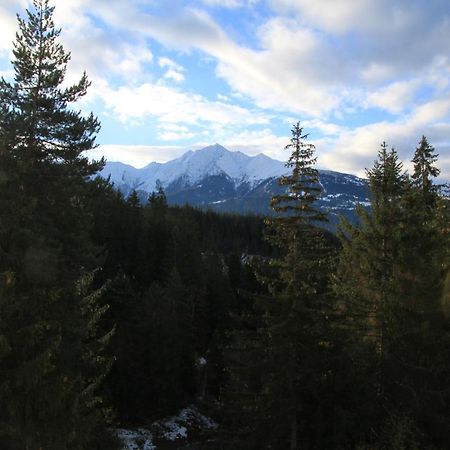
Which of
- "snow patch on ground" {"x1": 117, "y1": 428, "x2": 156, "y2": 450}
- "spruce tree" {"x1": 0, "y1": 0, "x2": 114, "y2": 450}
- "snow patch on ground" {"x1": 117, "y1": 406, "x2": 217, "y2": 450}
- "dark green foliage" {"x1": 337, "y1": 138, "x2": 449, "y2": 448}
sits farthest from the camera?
"snow patch on ground" {"x1": 117, "y1": 406, "x2": 217, "y2": 450}

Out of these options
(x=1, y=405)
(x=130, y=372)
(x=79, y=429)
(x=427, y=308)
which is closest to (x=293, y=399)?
(x=427, y=308)

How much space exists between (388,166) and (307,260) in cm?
463

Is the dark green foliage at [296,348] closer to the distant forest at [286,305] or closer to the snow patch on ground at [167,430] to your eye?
the distant forest at [286,305]

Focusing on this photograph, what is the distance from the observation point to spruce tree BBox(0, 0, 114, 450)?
1127 cm

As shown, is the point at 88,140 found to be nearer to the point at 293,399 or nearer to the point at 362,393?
the point at 293,399

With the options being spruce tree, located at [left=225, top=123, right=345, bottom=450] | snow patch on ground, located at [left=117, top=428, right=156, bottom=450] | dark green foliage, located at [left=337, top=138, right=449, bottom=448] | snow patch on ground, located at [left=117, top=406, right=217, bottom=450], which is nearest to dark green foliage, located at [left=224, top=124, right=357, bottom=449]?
spruce tree, located at [left=225, top=123, right=345, bottom=450]

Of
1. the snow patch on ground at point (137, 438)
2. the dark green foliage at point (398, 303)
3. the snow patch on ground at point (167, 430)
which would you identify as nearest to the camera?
the dark green foliage at point (398, 303)

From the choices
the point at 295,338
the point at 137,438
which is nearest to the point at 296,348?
the point at 295,338

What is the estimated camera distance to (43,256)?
507 inches

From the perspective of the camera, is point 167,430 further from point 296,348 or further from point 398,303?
point 398,303

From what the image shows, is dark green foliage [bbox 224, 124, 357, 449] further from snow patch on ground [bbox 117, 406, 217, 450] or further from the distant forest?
snow patch on ground [bbox 117, 406, 217, 450]

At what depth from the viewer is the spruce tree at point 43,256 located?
444 inches

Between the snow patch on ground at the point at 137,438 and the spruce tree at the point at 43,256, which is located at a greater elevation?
the spruce tree at the point at 43,256

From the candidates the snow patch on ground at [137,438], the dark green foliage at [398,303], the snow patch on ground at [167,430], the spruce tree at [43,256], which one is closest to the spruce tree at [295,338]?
the dark green foliage at [398,303]
